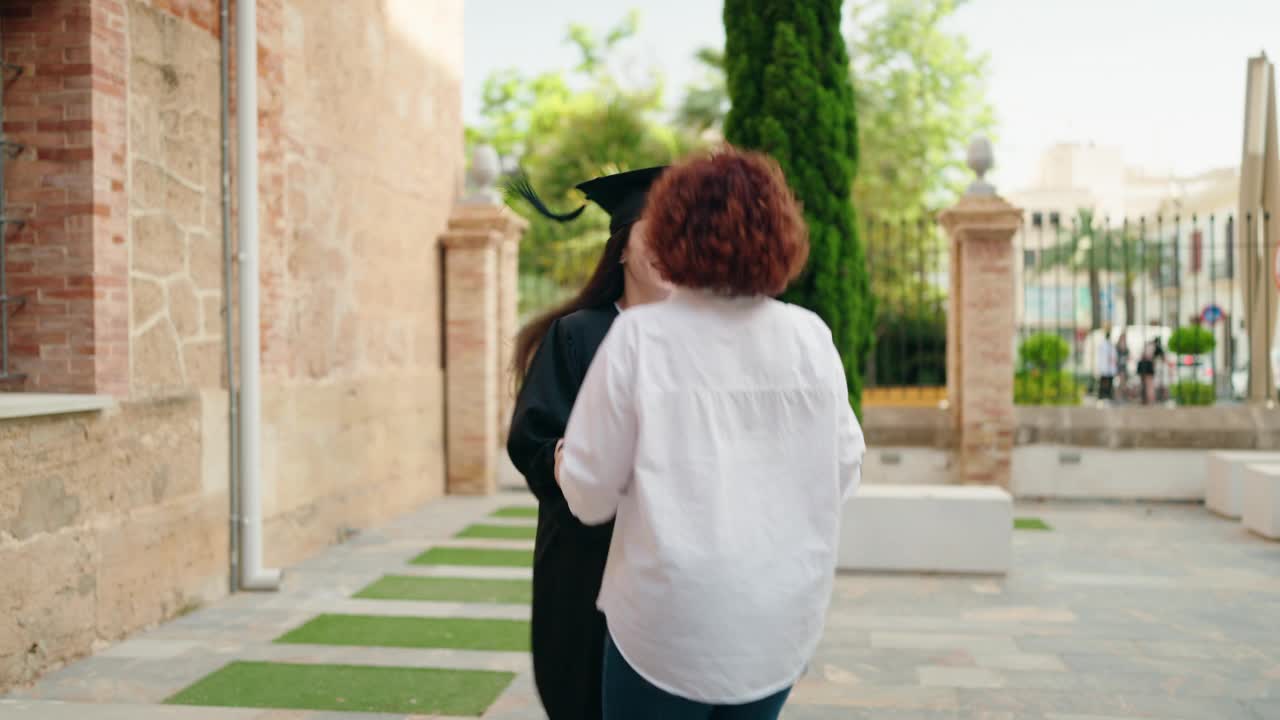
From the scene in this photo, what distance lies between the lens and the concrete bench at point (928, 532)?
7.14 meters

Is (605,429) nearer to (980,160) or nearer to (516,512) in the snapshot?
(516,512)

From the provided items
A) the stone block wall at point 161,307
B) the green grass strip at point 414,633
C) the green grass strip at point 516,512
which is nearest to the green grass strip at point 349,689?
the green grass strip at point 414,633

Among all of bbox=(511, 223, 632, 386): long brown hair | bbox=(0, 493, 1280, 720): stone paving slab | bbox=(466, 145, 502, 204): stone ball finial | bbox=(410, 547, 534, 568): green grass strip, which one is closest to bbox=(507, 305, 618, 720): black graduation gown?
bbox=(511, 223, 632, 386): long brown hair

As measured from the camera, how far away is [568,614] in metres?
2.41

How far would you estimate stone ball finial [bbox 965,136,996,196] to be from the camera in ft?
34.3

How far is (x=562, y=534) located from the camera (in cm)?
245

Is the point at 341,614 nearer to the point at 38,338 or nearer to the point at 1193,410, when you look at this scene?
the point at 38,338

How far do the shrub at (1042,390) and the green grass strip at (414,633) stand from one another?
7.44 m

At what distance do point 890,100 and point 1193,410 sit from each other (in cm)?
2003

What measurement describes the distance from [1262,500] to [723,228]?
8146 millimetres

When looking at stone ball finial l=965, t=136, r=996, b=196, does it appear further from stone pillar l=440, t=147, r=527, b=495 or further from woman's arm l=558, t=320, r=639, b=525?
woman's arm l=558, t=320, r=639, b=525

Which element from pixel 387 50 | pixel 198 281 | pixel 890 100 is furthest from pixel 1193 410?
pixel 890 100

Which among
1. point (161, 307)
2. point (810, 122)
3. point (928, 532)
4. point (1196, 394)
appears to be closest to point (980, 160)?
point (810, 122)

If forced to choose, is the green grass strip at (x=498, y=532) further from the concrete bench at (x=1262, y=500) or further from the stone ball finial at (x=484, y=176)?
the concrete bench at (x=1262, y=500)
